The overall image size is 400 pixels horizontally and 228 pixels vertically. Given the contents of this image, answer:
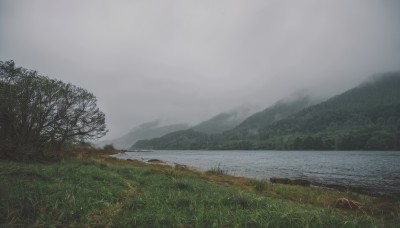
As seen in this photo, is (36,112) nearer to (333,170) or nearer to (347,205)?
(347,205)

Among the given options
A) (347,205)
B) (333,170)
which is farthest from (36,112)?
(333,170)

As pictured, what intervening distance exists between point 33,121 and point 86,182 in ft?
69.1

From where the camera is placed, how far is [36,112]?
33531 millimetres

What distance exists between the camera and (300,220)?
10.8 m

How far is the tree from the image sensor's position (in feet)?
103

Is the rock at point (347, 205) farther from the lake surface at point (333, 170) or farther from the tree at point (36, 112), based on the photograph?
the tree at point (36, 112)

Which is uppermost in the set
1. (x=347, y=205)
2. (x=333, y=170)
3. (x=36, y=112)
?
(x=36, y=112)

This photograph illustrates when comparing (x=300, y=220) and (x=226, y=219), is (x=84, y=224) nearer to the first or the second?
(x=226, y=219)

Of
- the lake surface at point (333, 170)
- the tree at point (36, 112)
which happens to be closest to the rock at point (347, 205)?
the lake surface at point (333, 170)

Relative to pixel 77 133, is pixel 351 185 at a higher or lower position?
lower

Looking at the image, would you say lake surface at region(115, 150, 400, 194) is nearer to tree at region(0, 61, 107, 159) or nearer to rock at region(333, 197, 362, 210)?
rock at region(333, 197, 362, 210)

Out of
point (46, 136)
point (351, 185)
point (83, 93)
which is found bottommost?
point (351, 185)

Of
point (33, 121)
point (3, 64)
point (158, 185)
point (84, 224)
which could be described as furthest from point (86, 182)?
point (3, 64)

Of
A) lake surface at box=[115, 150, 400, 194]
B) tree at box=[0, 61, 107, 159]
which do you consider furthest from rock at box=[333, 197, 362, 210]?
tree at box=[0, 61, 107, 159]
